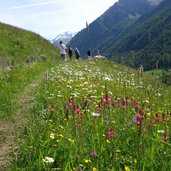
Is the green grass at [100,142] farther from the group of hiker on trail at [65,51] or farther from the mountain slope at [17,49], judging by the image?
the group of hiker on trail at [65,51]

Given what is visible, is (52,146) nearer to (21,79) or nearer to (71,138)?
(71,138)

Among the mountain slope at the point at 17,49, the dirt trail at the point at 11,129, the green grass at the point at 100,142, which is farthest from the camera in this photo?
the mountain slope at the point at 17,49

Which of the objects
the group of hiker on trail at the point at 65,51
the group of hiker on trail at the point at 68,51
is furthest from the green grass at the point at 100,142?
the group of hiker on trail at the point at 65,51

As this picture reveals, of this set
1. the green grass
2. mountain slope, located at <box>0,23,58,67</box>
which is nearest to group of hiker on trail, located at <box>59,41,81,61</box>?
mountain slope, located at <box>0,23,58,67</box>

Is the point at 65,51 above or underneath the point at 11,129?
above

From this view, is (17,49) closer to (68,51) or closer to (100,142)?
(68,51)

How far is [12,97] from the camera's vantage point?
486 inches

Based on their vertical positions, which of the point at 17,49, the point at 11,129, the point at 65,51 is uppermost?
the point at 17,49

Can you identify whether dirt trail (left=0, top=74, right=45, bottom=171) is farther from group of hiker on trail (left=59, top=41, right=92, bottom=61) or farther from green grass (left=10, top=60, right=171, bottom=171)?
group of hiker on trail (left=59, top=41, right=92, bottom=61)

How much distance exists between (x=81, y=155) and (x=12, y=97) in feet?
22.6

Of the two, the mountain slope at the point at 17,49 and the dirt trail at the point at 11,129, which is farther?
the mountain slope at the point at 17,49

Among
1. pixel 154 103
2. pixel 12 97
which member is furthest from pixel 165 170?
pixel 12 97

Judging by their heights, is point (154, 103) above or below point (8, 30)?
below

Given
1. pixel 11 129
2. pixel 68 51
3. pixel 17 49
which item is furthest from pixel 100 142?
pixel 68 51
